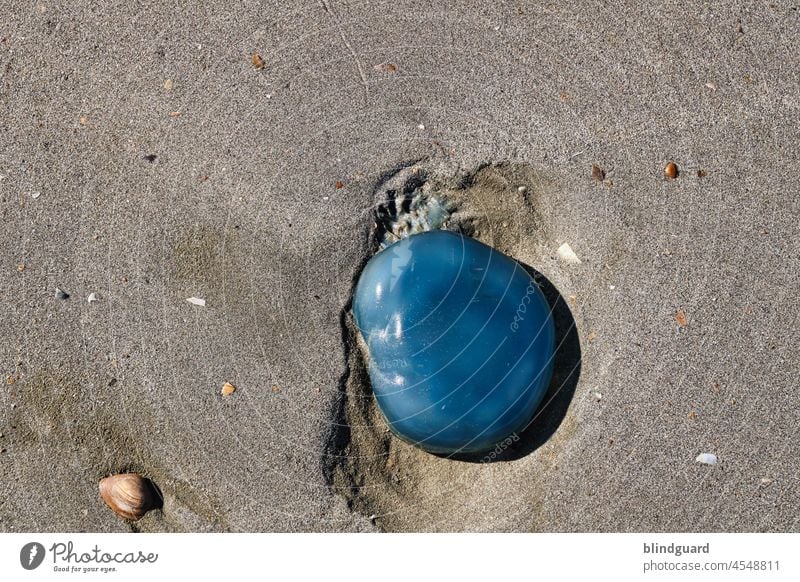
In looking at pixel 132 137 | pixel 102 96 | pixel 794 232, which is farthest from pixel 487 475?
pixel 102 96

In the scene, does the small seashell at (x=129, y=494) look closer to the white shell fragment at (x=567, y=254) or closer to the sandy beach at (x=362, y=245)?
the sandy beach at (x=362, y=245)

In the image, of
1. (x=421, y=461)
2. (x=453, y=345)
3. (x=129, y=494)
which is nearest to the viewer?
(x=453, y=345)

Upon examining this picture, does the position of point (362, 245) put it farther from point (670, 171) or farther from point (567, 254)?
point (670, 171)

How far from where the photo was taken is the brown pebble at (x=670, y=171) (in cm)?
342

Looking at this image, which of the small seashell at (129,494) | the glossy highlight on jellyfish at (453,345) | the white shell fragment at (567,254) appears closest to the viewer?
the glossy highlight on jellyfish at (453,345)

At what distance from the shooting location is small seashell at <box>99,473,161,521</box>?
319 cm

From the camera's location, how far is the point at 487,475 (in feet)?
10.8

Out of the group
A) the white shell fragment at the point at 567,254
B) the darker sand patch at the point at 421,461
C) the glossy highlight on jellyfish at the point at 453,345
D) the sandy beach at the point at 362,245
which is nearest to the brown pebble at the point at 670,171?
the sandy beach at the point at 362,245

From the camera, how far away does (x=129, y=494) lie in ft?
10.5

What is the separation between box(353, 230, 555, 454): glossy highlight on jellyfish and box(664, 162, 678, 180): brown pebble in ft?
3.12

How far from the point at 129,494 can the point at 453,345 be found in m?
1.66

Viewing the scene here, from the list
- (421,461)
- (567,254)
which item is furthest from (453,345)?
(567,254)

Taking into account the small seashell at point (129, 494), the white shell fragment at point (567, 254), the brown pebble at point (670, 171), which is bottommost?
the small seashell at point (129, 494)

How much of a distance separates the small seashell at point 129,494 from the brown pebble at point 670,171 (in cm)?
294
